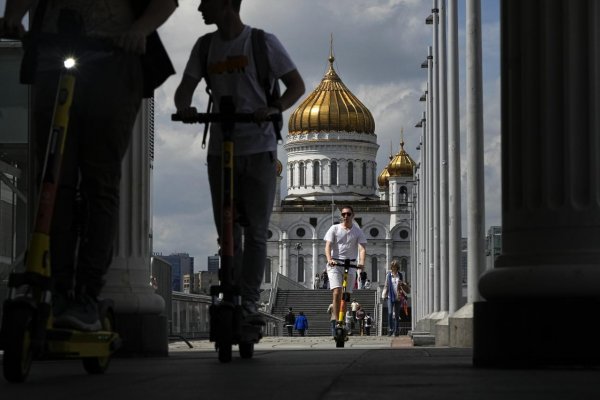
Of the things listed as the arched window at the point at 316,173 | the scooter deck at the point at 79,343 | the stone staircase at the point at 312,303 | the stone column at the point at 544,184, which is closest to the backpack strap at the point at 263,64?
the stone column at the point at 544,184

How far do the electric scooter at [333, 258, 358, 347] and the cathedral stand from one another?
141 m

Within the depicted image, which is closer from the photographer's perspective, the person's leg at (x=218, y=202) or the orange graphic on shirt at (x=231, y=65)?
the person's leg at (x=218, y=202)

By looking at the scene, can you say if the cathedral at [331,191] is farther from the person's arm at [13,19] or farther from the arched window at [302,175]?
the person's arm at [13,19]

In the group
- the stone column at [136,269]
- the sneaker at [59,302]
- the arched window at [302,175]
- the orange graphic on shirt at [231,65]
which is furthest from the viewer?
the arched window at [302,175]

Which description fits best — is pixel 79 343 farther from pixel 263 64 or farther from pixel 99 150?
pixel 263 64

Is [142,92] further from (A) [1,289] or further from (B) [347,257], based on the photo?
(B) [347,257]

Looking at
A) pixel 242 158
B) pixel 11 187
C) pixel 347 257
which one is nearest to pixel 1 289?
pixel 11 187

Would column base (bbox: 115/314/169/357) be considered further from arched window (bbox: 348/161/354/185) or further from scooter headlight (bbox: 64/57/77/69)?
arched window (bbox: 348/161/354/185)

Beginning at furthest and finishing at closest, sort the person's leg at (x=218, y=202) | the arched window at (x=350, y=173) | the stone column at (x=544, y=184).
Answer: the arched window at (x=350, y=173) < the person's leg at (x=218, y=202) < the stone column at (x=544, y=184)

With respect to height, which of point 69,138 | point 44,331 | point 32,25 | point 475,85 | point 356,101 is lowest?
point 44,331

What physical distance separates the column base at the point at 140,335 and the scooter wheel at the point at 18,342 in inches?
154

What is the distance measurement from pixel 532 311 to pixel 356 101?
6577 inches

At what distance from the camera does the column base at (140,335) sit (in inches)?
368

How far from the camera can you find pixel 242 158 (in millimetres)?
8391
